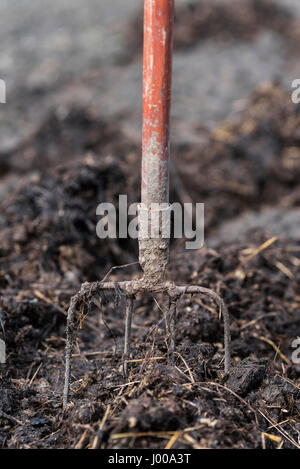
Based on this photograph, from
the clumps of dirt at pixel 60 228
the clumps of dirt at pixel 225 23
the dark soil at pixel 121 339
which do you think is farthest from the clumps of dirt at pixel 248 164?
the clumps of dirt at pixel 225 23

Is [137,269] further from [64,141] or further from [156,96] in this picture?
[64,141]

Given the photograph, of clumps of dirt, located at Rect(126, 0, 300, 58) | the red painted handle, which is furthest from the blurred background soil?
clumps of dirt, located at Rect(126, 0, 300, 58)

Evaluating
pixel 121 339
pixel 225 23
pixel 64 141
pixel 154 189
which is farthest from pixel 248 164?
pixel 225 23

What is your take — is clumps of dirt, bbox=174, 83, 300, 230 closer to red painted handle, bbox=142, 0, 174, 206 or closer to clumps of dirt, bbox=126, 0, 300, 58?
red painted handle, bbox=142, 0, 174, 206

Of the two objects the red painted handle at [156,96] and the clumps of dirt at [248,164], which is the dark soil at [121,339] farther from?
the red painted handle at [156,96]

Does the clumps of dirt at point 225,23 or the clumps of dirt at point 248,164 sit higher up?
the clumps of dirt at point 225,23

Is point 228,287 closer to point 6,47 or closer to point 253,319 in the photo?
point 253,319
